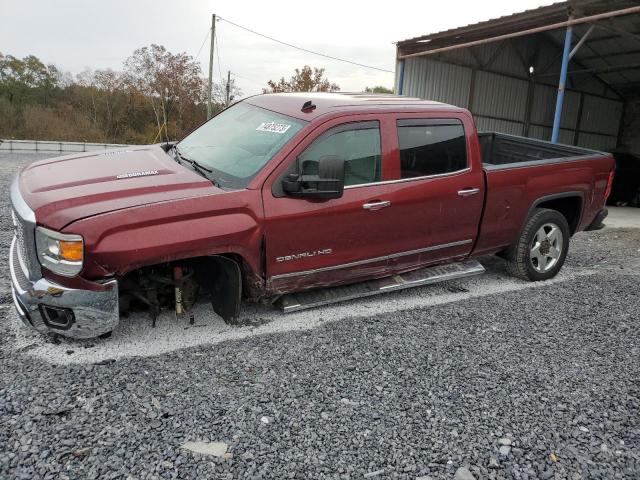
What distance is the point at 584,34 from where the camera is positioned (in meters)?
15.2

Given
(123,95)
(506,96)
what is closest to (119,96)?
(123,95)

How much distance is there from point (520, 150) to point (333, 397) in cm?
456

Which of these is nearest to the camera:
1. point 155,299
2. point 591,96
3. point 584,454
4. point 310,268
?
point 584,454

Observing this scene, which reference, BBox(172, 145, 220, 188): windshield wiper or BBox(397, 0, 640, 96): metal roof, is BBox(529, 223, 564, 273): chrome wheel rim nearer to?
BBox(172, 145, 220, 188): windshield wiper

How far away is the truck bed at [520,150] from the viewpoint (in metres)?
5.77

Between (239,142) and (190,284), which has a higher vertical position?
(239,142)

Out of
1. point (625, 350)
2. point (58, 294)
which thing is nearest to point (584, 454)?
point (625, 350)

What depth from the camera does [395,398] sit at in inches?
119

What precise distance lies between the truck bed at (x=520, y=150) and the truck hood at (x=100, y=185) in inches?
144

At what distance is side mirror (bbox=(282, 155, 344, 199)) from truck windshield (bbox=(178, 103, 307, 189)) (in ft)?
0.90

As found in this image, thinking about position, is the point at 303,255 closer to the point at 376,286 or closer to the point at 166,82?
the point at 376,286

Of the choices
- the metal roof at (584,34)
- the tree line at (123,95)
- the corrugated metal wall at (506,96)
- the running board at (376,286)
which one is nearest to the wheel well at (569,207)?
the running board at (376,286)

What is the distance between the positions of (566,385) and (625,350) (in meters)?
0.97

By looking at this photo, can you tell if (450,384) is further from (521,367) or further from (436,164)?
(436,164)
